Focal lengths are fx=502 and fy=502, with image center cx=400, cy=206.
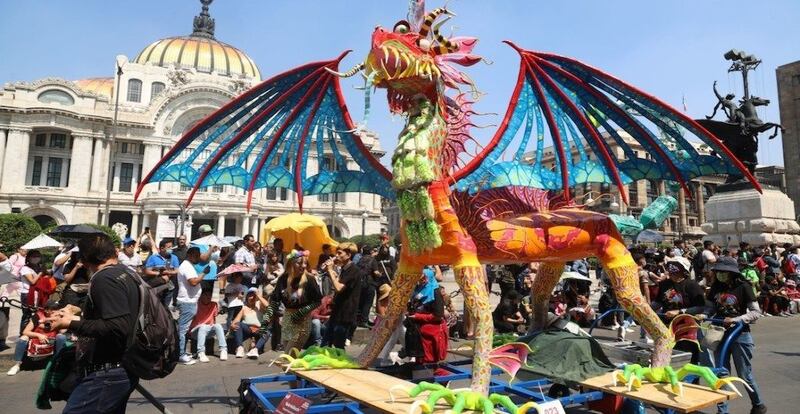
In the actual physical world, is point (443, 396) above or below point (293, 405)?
above

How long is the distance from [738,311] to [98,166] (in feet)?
146

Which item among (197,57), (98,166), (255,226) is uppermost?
(197,57)

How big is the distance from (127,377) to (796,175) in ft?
127

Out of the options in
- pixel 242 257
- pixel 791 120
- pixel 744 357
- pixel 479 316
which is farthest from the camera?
pixel 791 120

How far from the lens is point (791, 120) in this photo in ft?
104

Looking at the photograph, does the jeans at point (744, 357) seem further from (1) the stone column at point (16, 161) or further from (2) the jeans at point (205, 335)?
(1) the stone column at point (16, 161)

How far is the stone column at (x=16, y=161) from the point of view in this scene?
37000 millimetres

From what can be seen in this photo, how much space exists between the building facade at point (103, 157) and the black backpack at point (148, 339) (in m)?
32.1

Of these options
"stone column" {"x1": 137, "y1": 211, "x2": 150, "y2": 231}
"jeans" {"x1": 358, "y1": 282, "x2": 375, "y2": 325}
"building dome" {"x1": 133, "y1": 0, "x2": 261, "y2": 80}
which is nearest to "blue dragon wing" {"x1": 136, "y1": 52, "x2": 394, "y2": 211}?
"jeans" {"x1": 358, "y1": 282, "x2": 375, "y2": 325}

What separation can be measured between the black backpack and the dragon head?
1901 millimetres

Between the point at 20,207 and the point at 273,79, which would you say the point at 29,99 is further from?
the point at 273,79

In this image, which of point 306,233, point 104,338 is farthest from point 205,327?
point 306,233

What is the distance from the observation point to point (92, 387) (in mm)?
2658

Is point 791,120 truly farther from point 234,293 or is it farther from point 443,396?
point 443,396
